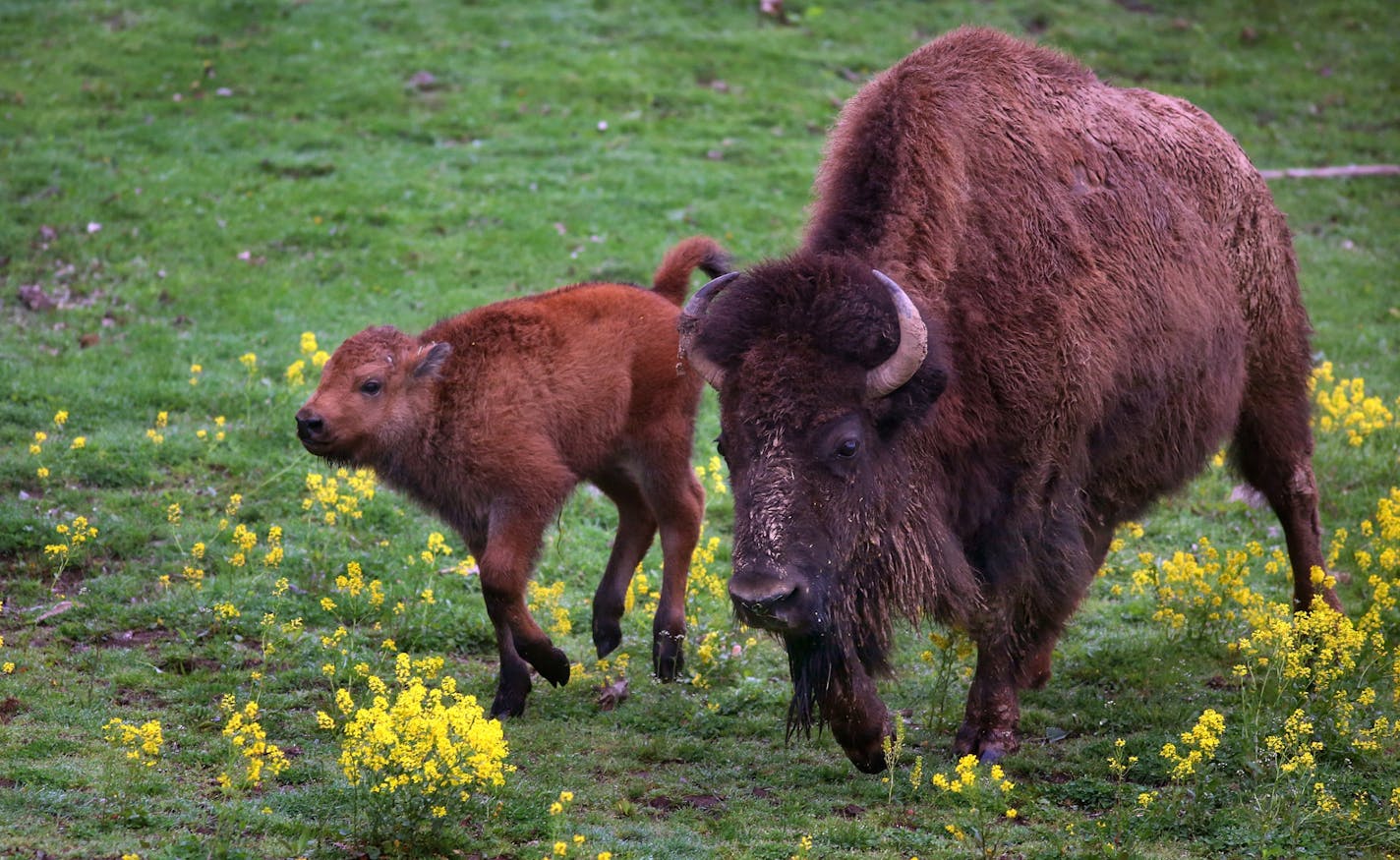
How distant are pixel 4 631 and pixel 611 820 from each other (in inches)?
154

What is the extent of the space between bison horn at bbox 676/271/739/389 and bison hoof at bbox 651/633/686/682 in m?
2.18

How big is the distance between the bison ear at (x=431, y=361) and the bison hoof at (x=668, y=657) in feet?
6.67

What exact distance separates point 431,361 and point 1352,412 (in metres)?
7.86

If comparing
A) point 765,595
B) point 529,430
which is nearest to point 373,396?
point 529,430

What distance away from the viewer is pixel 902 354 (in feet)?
19.5

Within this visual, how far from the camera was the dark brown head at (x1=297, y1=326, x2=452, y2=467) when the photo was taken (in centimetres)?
762

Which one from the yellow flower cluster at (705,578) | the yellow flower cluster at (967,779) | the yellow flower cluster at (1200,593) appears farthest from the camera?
the yellow flower cluster at (705,578)

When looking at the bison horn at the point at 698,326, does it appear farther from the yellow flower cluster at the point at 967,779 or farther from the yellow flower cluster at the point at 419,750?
the yellow flower cluster at the point at 967,779

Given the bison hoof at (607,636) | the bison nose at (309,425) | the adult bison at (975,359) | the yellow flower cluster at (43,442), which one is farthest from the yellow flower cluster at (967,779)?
the yellow flower cluster at (43,442)

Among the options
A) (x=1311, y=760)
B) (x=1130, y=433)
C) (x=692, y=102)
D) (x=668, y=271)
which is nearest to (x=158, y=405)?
(x=668, y=271)

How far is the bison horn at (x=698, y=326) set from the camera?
6332 millimetres

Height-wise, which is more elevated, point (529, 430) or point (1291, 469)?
point (529, 430)

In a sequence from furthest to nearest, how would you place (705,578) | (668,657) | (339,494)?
(339,494), (705,578), (668,657)

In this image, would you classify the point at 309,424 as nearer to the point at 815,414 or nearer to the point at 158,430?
the point at 815,414
